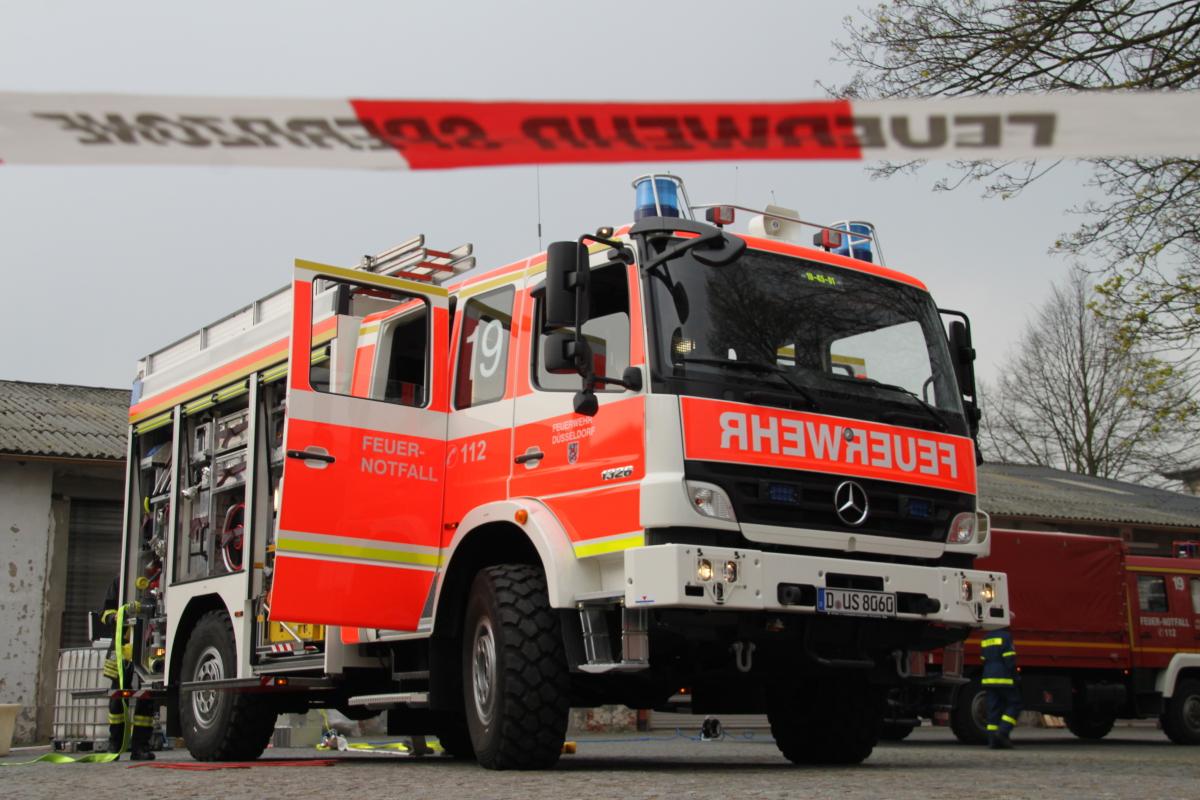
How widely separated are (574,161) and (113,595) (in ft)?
30.1

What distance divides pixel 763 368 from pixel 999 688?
7893 millimetres

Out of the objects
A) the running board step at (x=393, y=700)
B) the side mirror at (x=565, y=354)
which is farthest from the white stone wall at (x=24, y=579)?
the side mirror at (x=565, y=354)

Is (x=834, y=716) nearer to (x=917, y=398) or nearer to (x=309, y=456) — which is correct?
(x=917, y=398)

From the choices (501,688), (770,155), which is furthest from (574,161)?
(501,688)

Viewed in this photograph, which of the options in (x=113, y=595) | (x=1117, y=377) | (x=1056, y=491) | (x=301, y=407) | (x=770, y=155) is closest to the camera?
(x=770, y=155)

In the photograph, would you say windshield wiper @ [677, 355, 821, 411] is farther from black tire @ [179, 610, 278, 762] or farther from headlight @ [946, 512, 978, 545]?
black tire @ [179, 610, 278, 762]

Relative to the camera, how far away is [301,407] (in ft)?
23.5

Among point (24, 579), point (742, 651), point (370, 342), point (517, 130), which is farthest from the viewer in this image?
point (24, 579)

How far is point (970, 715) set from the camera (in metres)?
14.6

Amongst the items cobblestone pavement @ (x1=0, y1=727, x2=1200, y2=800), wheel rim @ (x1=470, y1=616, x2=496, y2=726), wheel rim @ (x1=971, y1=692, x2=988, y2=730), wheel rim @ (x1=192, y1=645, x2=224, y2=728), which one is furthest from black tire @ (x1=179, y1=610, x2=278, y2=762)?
wheel rim @ (x1=971, y1=692, x2=988, y2=730)

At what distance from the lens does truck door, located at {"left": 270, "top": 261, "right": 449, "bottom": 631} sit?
7.04 metres

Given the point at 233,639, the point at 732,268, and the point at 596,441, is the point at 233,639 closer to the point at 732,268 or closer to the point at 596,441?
the point at 596,441

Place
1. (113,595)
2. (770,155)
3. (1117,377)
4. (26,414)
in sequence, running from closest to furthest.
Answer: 1. (770,155)
2. (113,595)
3. (26,414)
4. (1117,377)

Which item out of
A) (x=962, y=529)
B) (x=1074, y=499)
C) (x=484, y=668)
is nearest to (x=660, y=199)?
(x=962, y=529)
